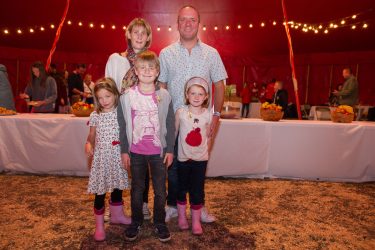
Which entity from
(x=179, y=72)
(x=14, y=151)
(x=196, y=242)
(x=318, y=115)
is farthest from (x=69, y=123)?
(x=318, y=115)

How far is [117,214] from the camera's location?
8.08 ft

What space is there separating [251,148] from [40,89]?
288 centimetres

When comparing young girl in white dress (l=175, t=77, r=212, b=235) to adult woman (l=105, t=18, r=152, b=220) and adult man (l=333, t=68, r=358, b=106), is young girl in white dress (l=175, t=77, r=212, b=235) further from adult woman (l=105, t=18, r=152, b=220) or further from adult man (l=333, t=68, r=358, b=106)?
adult man (l=333, t=68, r=358, b=106)

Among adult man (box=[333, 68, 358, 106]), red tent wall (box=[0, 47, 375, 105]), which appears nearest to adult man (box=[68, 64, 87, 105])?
adult man (box=[333, 68, 358, 106])

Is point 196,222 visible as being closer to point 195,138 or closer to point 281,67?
point 195,138

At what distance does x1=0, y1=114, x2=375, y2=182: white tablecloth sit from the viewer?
3.68 metres

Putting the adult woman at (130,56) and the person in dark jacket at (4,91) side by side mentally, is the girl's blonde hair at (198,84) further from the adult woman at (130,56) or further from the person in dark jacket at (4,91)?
the person in dark jacket at (4,91)

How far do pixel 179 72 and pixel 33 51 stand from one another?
10.7 metres

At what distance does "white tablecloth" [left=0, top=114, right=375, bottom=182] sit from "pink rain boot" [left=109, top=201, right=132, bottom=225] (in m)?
1.41

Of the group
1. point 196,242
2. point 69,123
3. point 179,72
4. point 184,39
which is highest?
point 184,39

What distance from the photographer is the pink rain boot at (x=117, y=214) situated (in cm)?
245

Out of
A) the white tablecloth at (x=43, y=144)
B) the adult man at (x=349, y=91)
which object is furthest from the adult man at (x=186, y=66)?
the adult man at (x=349, y=91)

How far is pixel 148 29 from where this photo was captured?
2.28 meters

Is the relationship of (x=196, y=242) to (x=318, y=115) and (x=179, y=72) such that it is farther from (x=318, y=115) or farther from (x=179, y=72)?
(x=318, y=115)
